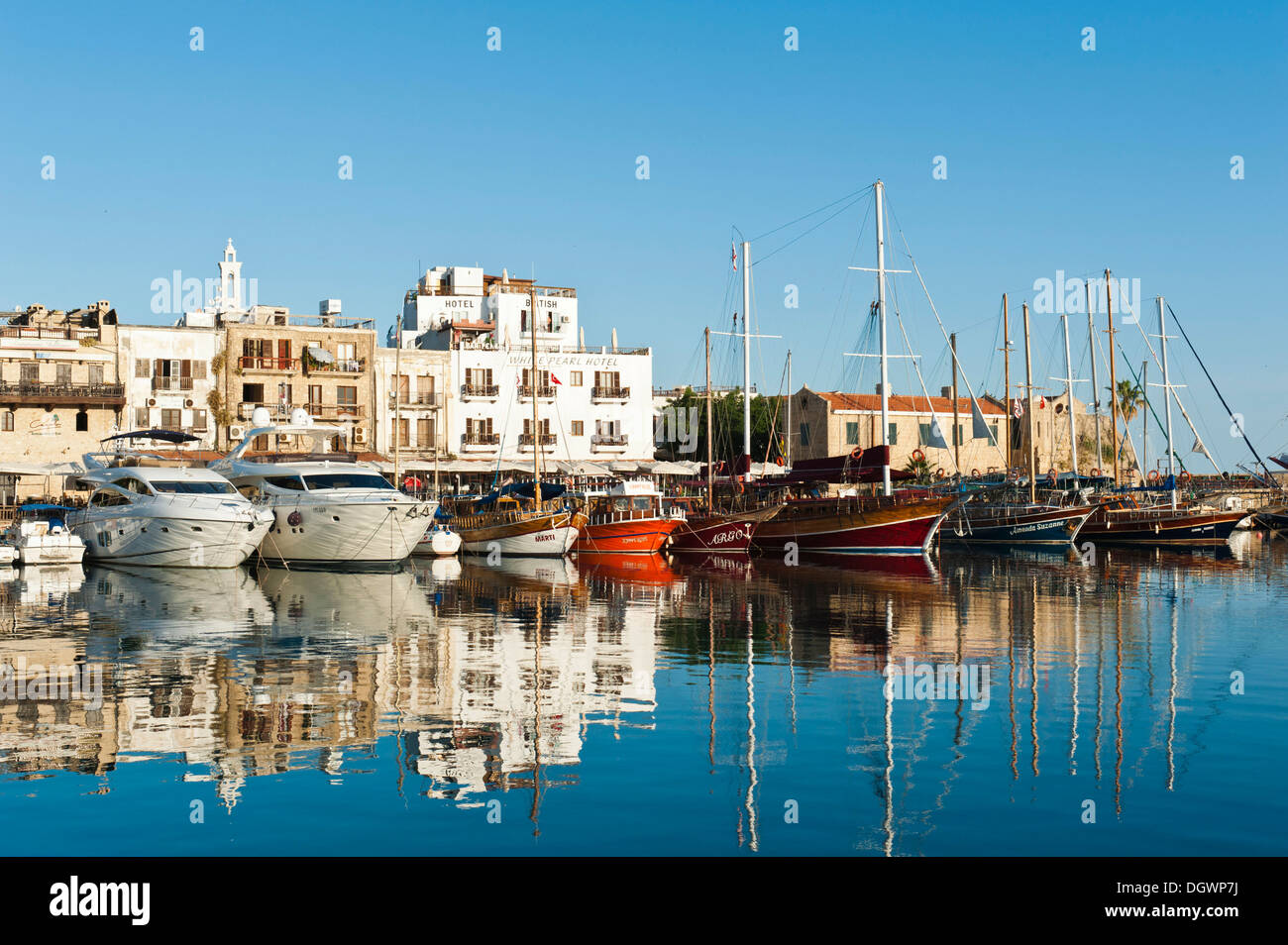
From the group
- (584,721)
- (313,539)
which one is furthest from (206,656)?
(313,539)

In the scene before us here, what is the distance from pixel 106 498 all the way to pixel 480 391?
91.1 feet

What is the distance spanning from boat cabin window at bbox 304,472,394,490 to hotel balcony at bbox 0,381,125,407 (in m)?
23.3

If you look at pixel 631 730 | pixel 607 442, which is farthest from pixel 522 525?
pixel 631 730

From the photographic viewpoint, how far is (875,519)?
48344 millimetres

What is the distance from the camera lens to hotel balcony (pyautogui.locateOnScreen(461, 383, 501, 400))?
219 feet

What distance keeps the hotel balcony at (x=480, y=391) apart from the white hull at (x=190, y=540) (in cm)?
2844

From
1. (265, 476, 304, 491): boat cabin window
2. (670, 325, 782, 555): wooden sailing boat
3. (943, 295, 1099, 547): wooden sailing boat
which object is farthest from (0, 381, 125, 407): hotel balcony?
(943, 295, 1099, 547): wooden sailing boat

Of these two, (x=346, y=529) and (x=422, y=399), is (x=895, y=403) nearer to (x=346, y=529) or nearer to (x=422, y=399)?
(x=422, y=399)

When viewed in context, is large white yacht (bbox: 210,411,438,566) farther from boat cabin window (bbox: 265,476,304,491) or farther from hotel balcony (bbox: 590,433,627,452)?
hotel balcony (bbox: 590,433,627,452)

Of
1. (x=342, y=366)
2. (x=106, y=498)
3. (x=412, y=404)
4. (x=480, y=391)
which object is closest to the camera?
(x=106, y=498)

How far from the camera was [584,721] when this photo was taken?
14695mm

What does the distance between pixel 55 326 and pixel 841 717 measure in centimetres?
→ 5636
